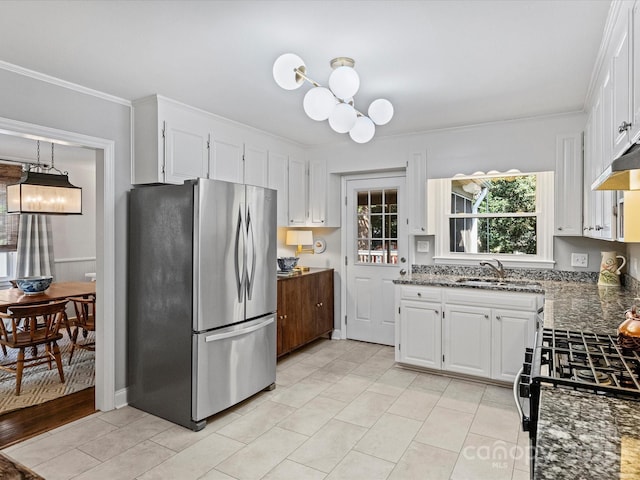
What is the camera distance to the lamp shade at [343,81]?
1998 mm

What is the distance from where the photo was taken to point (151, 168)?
10.1 ft

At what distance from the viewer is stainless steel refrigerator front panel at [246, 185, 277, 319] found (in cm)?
312

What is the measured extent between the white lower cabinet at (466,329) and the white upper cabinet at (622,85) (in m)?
1.78

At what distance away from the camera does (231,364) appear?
2.97 meters

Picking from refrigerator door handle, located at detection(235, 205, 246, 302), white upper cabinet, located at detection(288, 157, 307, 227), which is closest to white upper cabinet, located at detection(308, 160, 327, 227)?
white upper cabinet, located at detection(288, 157, 307, 227)

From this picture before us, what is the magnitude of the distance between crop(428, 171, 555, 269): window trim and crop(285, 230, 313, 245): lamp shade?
1.43m

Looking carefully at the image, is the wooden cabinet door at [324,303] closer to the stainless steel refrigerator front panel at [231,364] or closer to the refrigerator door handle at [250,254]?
the stainless steel refrigerator front panel at [231,364]

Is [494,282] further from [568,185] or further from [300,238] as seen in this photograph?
[300,238]

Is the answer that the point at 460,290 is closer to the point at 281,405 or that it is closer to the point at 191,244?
the point at 281,405

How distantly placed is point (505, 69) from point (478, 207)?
67.5 inches

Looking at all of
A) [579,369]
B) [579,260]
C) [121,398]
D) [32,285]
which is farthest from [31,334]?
[579,260]

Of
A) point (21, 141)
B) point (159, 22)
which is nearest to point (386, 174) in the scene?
point (159, 22)

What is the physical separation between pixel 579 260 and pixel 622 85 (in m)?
Result: 2.28

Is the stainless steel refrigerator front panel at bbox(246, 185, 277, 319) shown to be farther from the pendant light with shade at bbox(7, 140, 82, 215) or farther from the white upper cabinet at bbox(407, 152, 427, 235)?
the pendant light with shade at bbox(7, 140, 82, 215)
